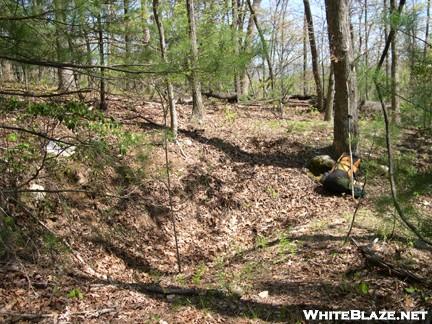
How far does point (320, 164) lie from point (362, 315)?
4.23 meters

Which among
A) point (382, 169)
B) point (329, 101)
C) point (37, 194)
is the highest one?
point (329, 101)

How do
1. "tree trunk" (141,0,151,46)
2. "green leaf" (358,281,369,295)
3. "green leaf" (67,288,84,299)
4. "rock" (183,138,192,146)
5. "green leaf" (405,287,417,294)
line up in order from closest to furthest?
"green leaf" (67,288,84,299) < "green leaf" (405,287,417,294) < "green leaf" (358,281,369,295) < "tree trunk" (141,0,151,46) < "rock" (183,138,192,146)

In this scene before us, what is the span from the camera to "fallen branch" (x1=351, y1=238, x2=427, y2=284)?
3968mm

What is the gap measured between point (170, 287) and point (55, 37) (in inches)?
114

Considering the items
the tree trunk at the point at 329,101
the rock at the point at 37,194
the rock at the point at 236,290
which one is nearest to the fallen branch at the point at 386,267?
the rock at the point at 236,290

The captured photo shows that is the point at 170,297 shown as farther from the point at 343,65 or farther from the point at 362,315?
the point at 343,65

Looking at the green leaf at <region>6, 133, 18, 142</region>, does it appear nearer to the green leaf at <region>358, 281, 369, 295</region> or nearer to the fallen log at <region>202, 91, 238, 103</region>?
the green leaf at <region>358, 281, 369, 295</region>

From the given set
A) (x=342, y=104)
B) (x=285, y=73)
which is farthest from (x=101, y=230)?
(x=285, y=73)

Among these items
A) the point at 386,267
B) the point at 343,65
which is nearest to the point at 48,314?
the point at 386,267

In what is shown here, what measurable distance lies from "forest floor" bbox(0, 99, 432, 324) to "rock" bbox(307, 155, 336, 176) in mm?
194

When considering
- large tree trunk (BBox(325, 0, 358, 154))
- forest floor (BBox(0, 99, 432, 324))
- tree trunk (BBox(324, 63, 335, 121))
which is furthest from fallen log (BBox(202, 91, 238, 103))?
large tree trunk (BBox(325, 0, 358, 154))

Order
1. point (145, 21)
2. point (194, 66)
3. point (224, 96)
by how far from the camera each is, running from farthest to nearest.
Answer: point (224, 96)
point (145, 21)
point (194, 66)

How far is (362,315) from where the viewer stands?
3562 mm

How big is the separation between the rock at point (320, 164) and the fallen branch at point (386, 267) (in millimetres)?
3100
